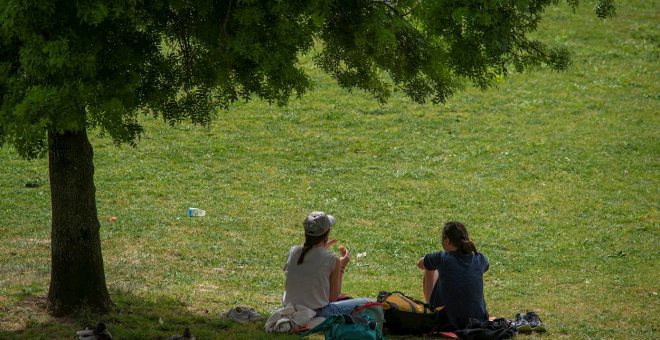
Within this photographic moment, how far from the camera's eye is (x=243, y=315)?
9031 mm

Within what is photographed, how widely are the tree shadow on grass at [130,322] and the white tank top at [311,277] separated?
0.39 metres

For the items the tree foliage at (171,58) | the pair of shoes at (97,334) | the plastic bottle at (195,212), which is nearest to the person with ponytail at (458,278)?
the tree foliage at (171,58)

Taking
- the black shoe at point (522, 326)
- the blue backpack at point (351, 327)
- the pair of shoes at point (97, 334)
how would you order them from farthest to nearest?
the black shoe at point (522, 326), the pair of shoes at point (97, 334), the blue backpack at point (351, 327)

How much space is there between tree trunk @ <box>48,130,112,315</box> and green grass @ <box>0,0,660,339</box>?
7.6 inches

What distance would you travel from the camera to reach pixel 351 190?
54.7 feet

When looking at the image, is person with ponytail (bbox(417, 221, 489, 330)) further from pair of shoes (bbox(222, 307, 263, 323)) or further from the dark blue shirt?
pair of shoes (bbox(222, 307, 263, 323))

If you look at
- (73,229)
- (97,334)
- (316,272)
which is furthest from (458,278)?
(73,229)

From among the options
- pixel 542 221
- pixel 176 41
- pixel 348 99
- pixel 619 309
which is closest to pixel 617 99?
pixel 348 99

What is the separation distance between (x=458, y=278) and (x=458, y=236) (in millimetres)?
372

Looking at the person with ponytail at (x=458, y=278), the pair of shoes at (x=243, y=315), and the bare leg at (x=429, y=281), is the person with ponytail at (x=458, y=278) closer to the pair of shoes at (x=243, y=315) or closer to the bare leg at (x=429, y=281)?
the bare leg at (x=429, y=281)

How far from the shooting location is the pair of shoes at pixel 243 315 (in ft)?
29.5

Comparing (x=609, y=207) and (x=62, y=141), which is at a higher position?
(x=62, y=141)

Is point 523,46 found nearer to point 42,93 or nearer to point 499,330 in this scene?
point 499,330

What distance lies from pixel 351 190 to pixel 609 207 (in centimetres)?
428
